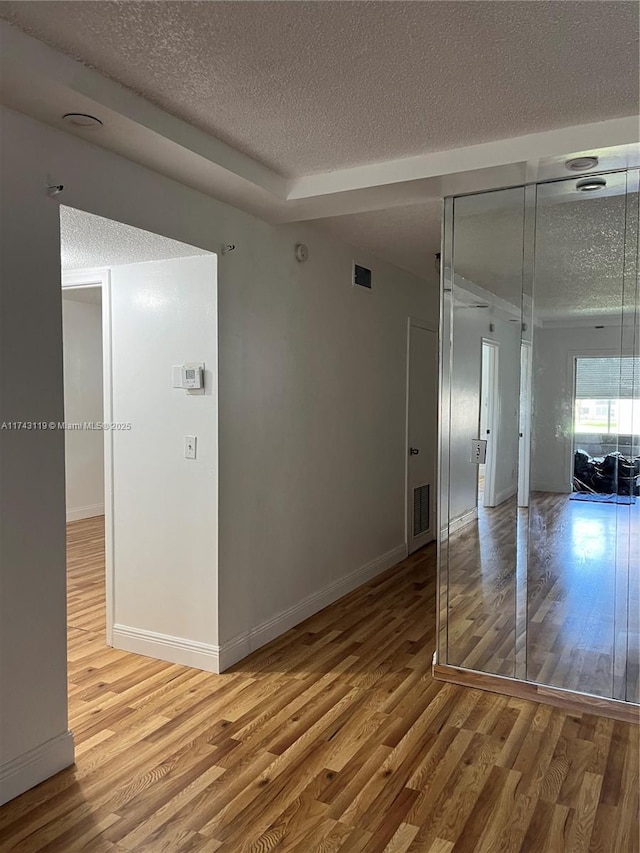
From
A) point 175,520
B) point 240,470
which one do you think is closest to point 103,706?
point 175,520

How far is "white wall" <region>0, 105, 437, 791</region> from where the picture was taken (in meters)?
2.29

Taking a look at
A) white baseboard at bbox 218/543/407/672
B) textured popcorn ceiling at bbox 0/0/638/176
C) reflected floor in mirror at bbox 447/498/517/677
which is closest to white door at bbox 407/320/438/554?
white baseboard at bbox 218/543/407/672

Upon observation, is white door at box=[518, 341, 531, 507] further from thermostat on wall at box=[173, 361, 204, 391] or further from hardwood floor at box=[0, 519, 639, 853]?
thermostat on wall at box=[173, 361, 204, 391]

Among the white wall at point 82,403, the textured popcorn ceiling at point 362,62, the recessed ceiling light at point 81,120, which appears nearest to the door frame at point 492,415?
the textured popcorn ceiling at point 362,62

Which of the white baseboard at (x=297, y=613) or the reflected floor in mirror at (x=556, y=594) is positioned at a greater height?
the reflected floor in mirror at (x=556, y=594)

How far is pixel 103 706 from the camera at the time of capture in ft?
9.87

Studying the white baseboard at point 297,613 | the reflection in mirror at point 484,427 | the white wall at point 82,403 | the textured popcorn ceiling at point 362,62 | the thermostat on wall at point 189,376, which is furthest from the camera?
A: the white wall at point 82,403

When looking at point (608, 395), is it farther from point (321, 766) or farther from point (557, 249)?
point (321, 766)

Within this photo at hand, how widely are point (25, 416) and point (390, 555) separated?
11.7ft

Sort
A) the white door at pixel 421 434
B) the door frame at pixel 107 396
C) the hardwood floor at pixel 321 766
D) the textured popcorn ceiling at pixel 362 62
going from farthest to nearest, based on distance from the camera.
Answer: the white door at pixel 421 434 → the door frame at pixel 107 396 → the hardwood floor at pixel 321 766 → the textured popcorn ceiling at pixel 362 62

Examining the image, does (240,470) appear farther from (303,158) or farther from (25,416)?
(303,158)

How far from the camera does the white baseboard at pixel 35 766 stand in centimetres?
228

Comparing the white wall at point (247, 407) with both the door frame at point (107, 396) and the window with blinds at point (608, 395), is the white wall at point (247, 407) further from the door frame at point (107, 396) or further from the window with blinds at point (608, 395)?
the window with blinds at point (608, 395)

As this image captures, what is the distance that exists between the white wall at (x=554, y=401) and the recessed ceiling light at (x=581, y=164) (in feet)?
2.27
